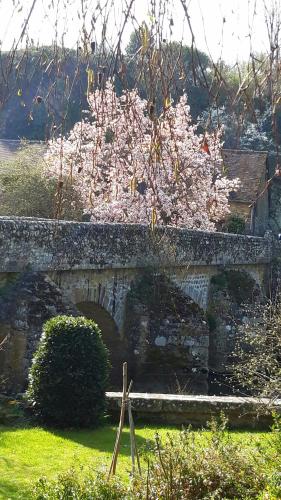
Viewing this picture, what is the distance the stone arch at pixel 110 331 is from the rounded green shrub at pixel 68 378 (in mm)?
4567

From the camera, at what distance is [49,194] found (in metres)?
22.4

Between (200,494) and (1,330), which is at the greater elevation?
(1,330)

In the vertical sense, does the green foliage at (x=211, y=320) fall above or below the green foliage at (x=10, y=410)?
above

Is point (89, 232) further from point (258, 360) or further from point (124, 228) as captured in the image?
point (258, 360)

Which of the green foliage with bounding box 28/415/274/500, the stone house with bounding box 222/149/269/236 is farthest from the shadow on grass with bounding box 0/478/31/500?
the stone house with bounding box 222/149/269/236

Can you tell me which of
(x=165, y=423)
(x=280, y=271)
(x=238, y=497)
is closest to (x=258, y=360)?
(x=165, y=423)

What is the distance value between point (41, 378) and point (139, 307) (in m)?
5.69

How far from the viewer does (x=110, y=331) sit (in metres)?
16.6

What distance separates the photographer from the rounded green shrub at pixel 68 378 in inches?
432

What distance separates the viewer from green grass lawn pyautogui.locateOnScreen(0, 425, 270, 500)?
8562 millimetres

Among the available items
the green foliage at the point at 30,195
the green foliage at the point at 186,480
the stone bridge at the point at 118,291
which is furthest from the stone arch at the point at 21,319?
the green foliage at the point at 30,195

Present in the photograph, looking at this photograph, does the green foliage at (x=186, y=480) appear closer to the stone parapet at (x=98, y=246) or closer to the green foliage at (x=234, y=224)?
the stone parapet at (x=98, y=246)

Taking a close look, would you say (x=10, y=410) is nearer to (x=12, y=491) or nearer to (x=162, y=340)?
(x=12, y=491)

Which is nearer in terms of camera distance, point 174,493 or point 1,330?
point 174,493
